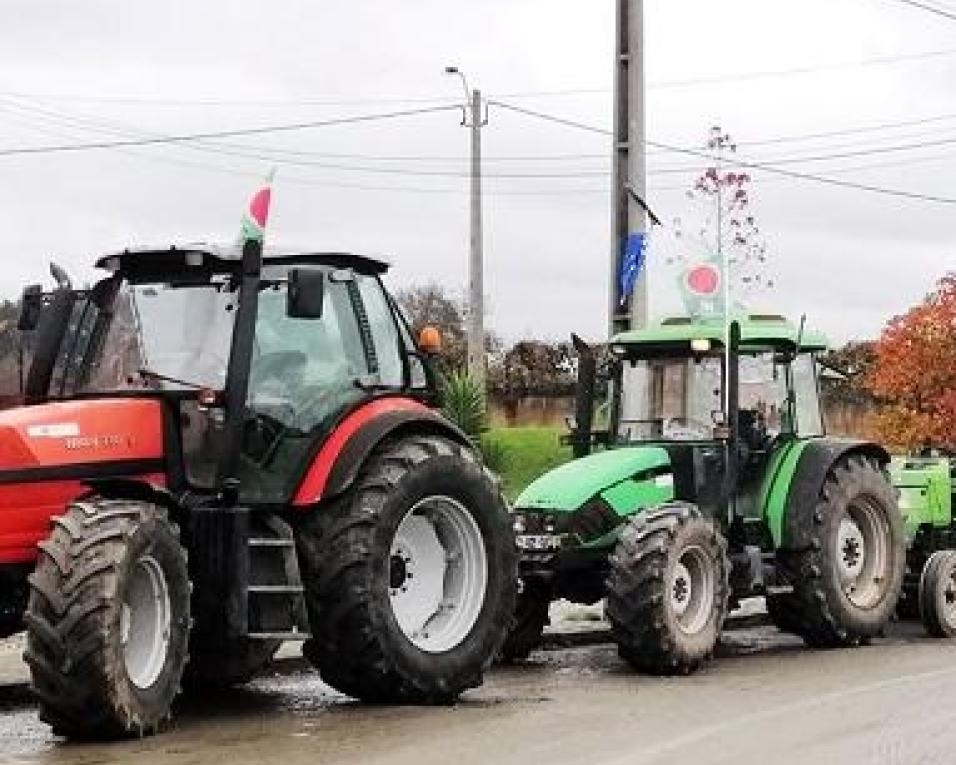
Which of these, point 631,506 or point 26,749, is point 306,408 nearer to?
point 26,749

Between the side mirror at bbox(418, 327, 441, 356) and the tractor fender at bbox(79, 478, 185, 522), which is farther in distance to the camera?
the side mirror at bbox(418, 327, 441, 356)

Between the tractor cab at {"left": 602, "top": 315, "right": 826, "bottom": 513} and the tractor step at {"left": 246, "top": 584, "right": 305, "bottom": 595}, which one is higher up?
the tractor cab at {"left": 602, "top": 315, "right": 826, "bottom": 513}

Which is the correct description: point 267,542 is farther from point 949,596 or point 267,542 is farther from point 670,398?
point 949,596

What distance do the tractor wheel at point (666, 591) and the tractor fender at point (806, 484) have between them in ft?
4.05

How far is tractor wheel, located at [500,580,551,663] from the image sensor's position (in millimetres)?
12484

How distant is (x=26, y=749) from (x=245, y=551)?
1471 millimetres

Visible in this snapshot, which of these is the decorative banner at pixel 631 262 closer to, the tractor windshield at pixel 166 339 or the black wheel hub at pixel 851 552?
the black wheel hub at pixel 851 552

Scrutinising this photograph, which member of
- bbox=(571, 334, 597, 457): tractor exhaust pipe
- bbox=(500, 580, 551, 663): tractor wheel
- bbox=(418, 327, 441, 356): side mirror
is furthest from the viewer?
bbox=(571, 334, 597, 457): tractor exhaust pipe

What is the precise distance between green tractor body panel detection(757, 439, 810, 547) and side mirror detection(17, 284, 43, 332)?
218 inches

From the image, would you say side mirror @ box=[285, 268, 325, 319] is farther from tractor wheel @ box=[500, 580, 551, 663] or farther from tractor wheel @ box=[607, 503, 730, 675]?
tractor wheel @ box=[500, 580, 551, 663]

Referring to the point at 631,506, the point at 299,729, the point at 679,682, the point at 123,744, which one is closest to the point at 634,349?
the point at 631,506

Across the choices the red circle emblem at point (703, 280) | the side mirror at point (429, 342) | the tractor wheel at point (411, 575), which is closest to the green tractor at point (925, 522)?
the red circle emblem at point (703, 280)

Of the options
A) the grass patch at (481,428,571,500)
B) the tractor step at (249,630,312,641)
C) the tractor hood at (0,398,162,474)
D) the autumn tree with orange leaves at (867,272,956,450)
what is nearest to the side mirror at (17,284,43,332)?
the tractor hood at (0,398,162,474)

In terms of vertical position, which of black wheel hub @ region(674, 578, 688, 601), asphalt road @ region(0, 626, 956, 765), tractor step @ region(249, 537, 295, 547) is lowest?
asphalt road @ region(0, 626, 956, 765)
